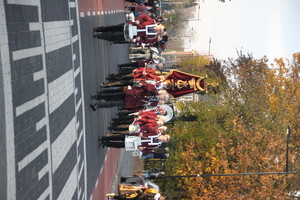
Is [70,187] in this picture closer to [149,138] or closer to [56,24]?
[149,138]

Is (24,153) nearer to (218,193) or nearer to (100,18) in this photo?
(100,18)

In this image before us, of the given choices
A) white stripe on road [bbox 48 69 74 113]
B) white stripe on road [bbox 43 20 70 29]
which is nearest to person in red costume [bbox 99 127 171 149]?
white stripe on road [bbox 48 69 74 113]

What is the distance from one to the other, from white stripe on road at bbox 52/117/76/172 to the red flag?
459 centimetres

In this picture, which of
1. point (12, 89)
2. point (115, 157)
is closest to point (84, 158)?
point (12, 89)

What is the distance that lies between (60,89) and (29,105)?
8.62ft

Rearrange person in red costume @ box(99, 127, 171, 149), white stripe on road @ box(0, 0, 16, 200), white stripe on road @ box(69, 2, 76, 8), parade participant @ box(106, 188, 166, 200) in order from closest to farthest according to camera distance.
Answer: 1. white stripe on road @ box(0, 0, 16, 200)
2. white stripe on road @ box(69, 2, 76, 8)
3. person in red costume @ box(99, 127, 171, 149)
4. parade participant @ box(106, 188, 166, 200)

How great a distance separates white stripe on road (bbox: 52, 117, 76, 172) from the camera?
9992mm

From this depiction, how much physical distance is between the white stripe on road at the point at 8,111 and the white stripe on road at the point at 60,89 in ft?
8.23

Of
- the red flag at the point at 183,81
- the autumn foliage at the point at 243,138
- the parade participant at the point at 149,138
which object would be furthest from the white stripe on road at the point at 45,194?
the autumn foliage at the point at 243,138

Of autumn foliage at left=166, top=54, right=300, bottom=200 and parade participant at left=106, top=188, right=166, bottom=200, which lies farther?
autumn foliage at left=166, top=54, right=300, bottom=200

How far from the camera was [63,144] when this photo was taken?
10875 millimetres

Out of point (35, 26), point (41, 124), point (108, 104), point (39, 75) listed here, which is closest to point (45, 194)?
point (41, 124)

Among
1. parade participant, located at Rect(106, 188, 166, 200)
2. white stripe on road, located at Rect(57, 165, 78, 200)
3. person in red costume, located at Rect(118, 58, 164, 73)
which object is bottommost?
parade participant, located at Rect(106, 188, 166, 200)

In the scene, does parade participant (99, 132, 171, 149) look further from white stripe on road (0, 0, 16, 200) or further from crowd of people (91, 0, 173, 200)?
white stripe on road (0, 0, 16, 200)
